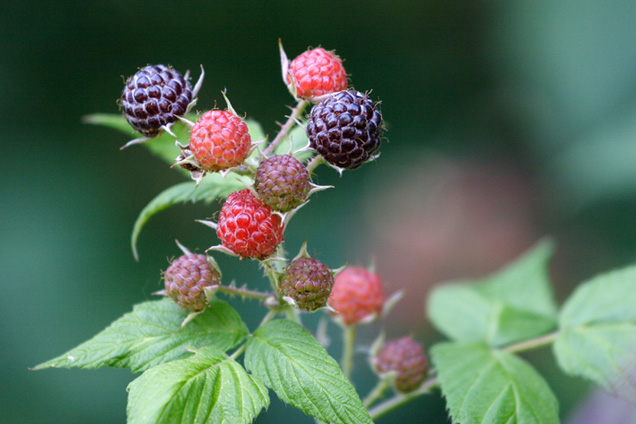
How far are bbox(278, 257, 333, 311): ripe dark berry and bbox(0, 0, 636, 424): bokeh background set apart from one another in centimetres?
206

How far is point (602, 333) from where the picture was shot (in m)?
2.18

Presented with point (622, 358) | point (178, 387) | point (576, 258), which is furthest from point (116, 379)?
point (576, 258)

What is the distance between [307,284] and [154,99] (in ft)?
2.19

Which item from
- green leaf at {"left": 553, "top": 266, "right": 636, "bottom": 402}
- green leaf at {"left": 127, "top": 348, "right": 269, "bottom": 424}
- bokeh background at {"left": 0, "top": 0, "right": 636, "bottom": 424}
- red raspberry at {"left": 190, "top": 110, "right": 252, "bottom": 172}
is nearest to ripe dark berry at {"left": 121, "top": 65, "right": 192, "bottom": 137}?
red raspberry at {"left": 190, "top": 110, "right": 252, "bottom": 172}

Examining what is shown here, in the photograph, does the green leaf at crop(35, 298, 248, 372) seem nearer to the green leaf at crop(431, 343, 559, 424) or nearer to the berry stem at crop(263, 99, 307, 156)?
the berry stem at crop(263, 99, 307, 156)

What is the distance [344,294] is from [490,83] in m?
4.11

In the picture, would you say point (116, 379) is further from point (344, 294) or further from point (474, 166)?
point (474, 166)

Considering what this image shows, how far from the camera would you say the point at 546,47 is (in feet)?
14.7

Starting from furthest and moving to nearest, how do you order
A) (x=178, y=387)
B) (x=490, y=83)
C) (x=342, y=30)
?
(x=490, y=83), (x=342, y=30), (x=178, y=387)

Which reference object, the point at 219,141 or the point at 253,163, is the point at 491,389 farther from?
the point at 219,141

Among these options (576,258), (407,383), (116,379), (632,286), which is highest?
(632,286)

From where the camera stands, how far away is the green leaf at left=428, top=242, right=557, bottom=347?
2.32 metres

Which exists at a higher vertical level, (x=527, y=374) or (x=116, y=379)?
(x=527, y=374)

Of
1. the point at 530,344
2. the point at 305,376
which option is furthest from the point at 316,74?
the point at 530,344
